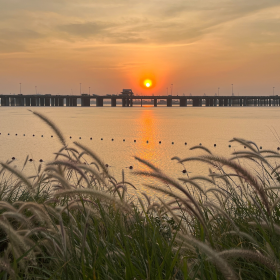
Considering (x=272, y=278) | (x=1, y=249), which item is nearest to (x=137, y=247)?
(x=272, y=278)

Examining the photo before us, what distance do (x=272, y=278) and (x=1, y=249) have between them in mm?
3392

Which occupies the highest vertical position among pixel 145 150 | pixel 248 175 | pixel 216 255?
pixel 248 175

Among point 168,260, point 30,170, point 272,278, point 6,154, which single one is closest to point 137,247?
point 168,260

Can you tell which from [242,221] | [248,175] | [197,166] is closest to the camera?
[248,175]

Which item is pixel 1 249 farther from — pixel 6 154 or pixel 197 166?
pixel 6 154

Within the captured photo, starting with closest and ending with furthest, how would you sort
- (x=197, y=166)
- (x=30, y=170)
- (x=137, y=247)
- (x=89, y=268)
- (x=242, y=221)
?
1. (x=89, y=268)
2. (x=137, y=247)
3. (x=242, y=221)
4. (x=30, y=170)
5. (x=197, y=166)

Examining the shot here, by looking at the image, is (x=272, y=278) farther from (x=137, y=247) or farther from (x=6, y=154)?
(x=6, y=154)

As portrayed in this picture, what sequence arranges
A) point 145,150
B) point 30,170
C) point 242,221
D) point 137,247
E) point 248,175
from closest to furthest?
point 248,175 < point 137,247 < point 242,221 < point 30,170 < point 145,150

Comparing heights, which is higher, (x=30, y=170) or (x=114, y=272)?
(x=114, y=272)

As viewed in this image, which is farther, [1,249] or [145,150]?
[145,150]

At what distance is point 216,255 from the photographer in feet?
6.68

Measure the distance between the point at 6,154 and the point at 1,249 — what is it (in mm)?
19678

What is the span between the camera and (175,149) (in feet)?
91.0

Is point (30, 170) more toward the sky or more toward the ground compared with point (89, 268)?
more toward the ground
